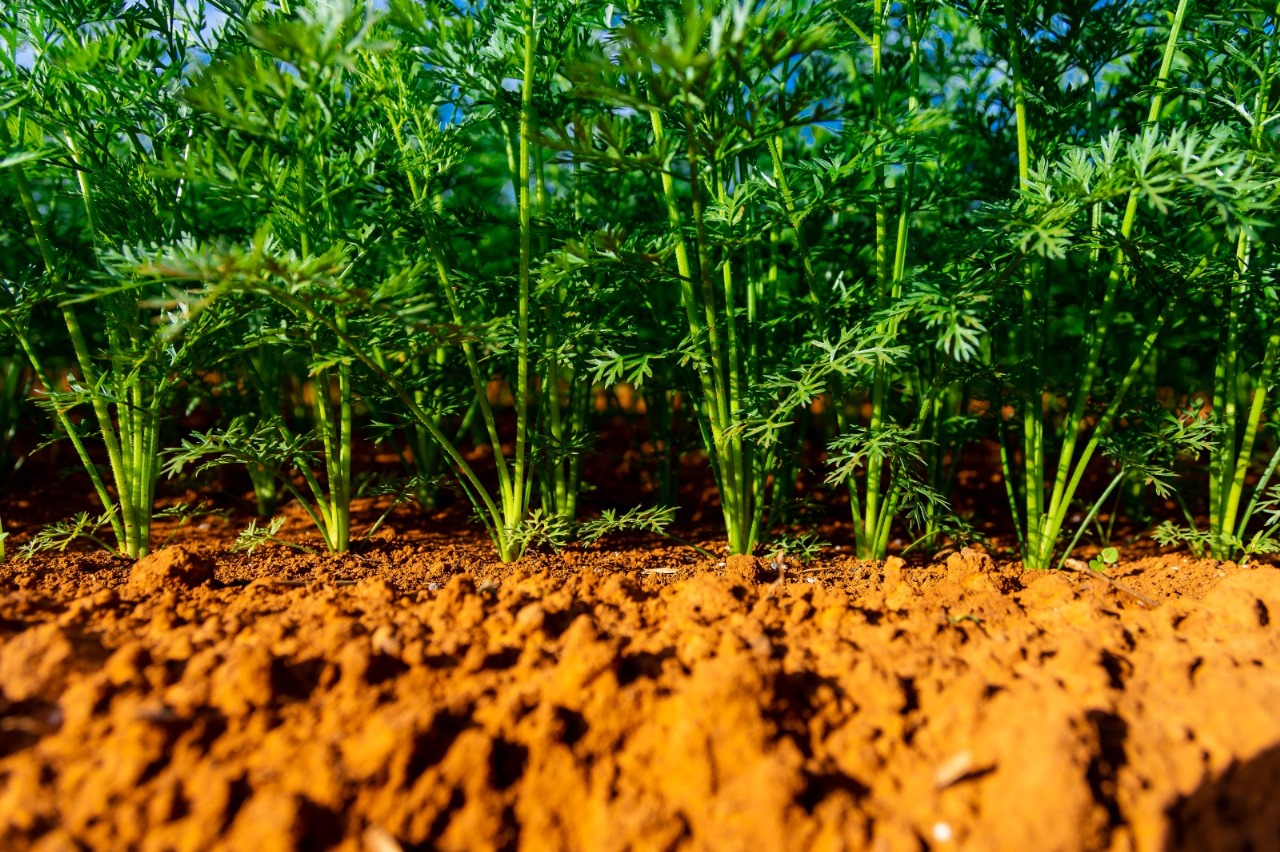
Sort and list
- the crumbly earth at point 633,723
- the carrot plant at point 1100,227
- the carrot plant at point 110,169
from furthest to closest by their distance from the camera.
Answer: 1. the carrot plant at point 110,169
2. the carrot plant at point 1100,227
3. the crumbly earth at point 633,723

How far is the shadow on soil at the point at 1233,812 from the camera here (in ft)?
3.88

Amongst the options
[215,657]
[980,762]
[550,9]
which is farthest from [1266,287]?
[215,657]

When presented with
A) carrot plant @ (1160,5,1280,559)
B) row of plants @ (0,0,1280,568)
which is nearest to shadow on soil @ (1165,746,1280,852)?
row of plants @ (0,0,1280,568)

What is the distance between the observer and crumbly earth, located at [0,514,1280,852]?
1.17 m

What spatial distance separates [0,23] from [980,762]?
2770mm

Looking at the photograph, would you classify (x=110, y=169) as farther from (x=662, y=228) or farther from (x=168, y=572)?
(x=662, y=228)

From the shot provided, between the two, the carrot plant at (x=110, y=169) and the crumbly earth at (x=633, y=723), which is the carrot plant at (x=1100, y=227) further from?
the carrot plant at (x=110, y=169)

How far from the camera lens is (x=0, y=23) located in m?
2.19

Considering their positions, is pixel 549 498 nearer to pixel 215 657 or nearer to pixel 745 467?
pixel 745 467

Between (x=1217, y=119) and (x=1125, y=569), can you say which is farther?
(x=1125, y=569)

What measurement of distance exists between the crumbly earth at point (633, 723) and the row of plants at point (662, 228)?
2.05ft

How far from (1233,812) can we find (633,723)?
869 mm

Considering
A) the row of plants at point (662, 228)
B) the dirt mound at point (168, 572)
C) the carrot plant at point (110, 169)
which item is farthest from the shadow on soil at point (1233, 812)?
the carrot plant at point (110, 169)

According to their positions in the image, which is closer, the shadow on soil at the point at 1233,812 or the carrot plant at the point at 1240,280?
the shadow on soil at the point at 1233,812
